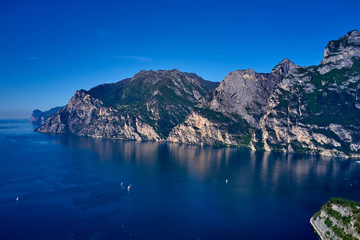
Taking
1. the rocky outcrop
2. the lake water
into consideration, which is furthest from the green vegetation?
the lake water

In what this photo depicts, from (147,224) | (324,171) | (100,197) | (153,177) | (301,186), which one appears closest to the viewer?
(147,224)

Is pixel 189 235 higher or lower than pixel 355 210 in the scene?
lower

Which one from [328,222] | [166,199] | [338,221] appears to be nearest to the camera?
[338,221]

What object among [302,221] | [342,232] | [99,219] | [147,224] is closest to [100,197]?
[99,219]

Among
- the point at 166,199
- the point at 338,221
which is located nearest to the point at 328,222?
the point at 338,221

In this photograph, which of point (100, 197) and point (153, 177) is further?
point (153, 177)

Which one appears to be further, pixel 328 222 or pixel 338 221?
pixel 328 222

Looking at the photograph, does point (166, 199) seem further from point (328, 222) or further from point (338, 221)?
point (338, 221)

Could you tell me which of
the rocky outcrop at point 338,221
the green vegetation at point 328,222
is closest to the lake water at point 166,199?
the rocky outcrop at point 338,221

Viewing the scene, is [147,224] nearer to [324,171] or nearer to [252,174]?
[252,174]

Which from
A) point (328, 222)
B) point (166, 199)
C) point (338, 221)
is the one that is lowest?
point (166, 199)
